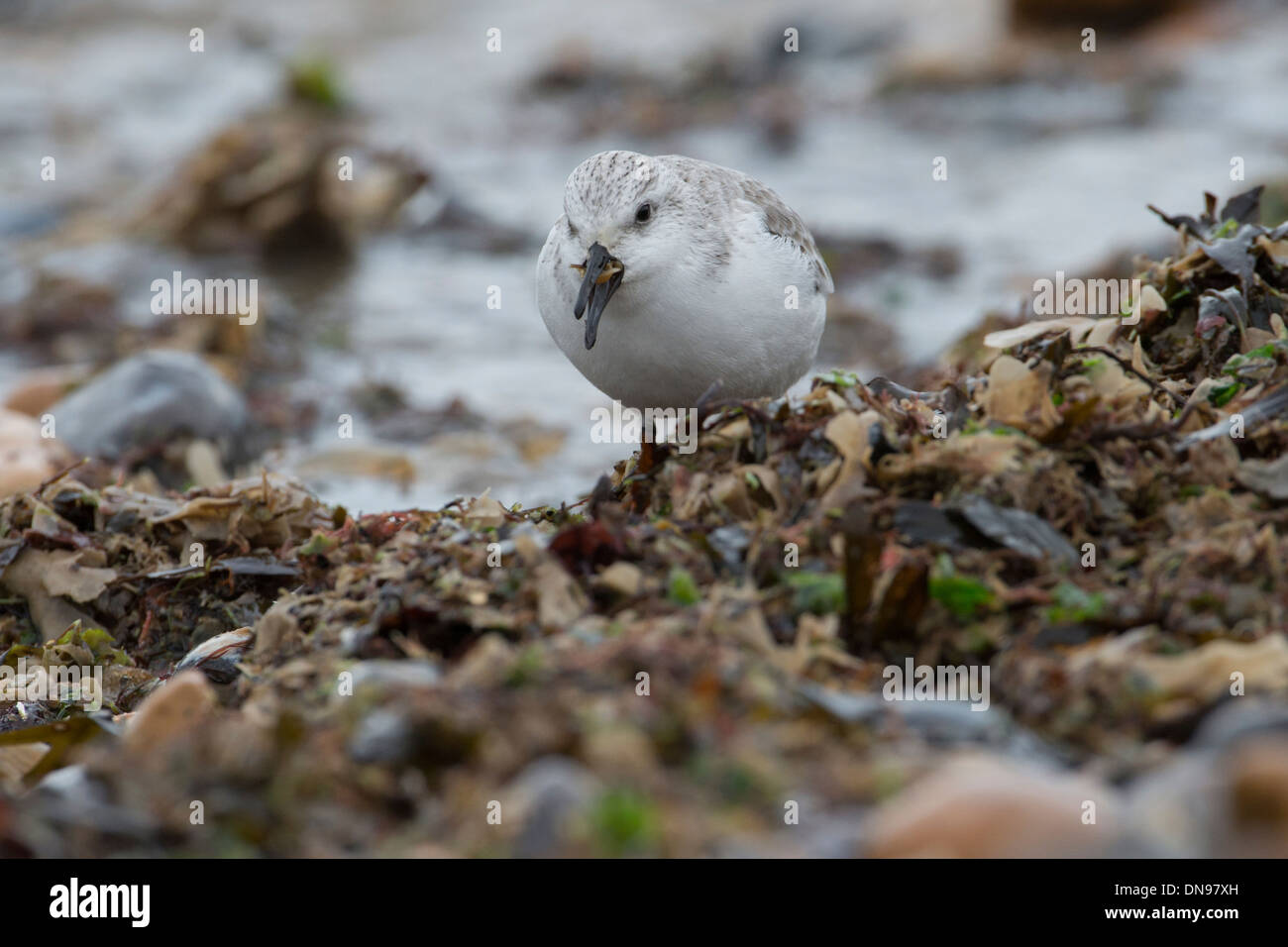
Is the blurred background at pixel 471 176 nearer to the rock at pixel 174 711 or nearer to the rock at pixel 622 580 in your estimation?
the rock at pixel 622 580

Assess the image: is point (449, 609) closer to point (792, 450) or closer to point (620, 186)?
point (792, 450)

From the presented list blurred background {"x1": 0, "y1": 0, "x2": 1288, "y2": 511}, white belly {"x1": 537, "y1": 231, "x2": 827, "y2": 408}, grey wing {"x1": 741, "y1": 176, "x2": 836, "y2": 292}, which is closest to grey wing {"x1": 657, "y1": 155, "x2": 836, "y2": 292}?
grey wing {"x1": 741, "y1": 176, "x2": 836, "y2": 292}

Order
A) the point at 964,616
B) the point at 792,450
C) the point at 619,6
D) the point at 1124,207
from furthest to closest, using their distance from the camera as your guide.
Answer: the point at 619,6
the point at 1124,207
the point at 792,450
the point at 964,616

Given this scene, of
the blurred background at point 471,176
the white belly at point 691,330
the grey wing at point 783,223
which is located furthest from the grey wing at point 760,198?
the blurred background at point 471,176

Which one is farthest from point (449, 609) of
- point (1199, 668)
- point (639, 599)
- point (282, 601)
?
point (1199, 668)

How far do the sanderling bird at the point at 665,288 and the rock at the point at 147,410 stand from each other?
358cm

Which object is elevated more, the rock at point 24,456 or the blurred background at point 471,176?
the blurred background at point 471,176

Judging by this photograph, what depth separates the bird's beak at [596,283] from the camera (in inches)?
178

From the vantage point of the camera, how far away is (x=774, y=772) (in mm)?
2705

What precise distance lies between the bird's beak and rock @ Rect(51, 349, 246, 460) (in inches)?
159

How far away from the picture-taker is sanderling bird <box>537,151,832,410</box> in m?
4.61

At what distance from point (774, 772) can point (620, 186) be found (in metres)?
2.45

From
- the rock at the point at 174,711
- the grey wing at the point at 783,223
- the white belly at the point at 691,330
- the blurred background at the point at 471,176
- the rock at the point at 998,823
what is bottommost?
the rock at the point at 998,823

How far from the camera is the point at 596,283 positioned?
454 centimetres
